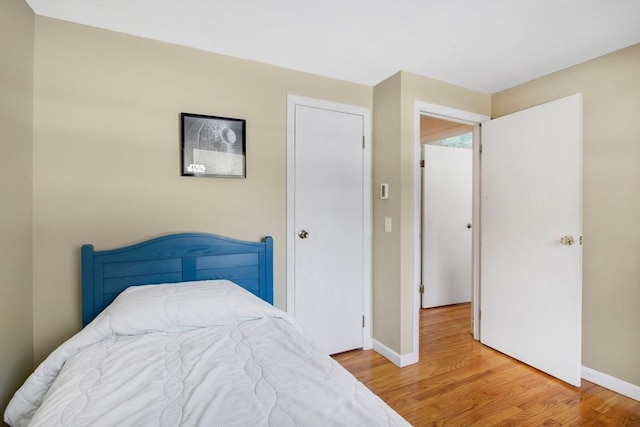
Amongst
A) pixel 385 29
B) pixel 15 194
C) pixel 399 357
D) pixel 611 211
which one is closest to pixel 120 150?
pixel 15 194

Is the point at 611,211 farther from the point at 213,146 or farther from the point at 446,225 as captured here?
the point at 213,146

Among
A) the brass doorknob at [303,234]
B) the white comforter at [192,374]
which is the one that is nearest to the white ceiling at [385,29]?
the brass doorknob at [303,234]

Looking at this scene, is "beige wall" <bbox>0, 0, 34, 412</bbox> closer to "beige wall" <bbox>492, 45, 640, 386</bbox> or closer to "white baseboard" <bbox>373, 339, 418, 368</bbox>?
"white baseboard" <bbox>373, 339, 418, 368</bbox>

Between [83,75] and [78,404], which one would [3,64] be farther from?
[78,404]

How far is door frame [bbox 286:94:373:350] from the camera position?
2402mm

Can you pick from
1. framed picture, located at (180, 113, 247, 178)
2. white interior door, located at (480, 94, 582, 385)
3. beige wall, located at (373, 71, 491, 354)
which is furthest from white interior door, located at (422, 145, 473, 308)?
framed picture, located at (180, 113, 247, 178)

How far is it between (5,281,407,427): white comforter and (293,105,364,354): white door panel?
0.85 metres

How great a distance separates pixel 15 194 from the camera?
60.9 inches

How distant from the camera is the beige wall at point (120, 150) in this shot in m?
1.75

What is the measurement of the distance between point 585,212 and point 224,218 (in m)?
2.64

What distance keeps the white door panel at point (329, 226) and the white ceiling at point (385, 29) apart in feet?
1.62

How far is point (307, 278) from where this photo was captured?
8.15 feet

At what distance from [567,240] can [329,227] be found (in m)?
1.73

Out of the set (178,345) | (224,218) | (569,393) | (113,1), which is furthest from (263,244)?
(569,393)
